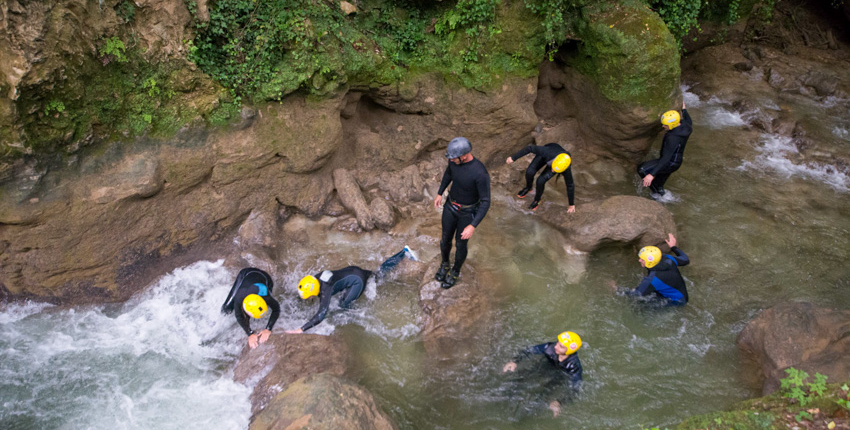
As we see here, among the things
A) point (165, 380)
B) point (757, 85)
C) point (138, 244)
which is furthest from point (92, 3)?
point (757, 85)

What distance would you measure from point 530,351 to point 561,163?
301cm

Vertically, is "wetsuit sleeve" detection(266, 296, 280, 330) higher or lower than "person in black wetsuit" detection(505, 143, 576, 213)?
lower

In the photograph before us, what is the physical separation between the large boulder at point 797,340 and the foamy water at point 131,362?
6.02m

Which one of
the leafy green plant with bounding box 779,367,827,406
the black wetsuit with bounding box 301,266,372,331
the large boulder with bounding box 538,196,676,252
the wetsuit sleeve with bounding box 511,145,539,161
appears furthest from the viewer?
the wetsuit sleeve with bounding box 511,145,539,161

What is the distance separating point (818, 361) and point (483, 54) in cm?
606

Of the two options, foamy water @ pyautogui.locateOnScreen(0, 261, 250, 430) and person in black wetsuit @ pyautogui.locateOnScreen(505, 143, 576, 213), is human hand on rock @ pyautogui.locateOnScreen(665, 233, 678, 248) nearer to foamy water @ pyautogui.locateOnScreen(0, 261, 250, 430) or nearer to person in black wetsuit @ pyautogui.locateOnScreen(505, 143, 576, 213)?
person in black wetsuit @ pyautogui.locateOnScreen(505, 143, 576, 213)

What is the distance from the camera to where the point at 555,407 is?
548cm

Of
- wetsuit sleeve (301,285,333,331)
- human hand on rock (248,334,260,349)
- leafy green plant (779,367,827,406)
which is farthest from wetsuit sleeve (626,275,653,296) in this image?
human hand on rock (248,334,260,349)

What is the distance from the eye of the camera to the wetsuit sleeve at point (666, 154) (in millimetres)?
7910

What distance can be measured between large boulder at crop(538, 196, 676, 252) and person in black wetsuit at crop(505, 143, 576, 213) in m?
0.36

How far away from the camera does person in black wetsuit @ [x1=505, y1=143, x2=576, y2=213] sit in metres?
7.44

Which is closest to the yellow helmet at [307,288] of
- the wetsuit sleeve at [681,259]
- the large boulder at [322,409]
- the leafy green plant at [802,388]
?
the large boulder at [322,409]

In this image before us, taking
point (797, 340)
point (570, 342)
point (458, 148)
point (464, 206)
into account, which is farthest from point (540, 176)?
point (797, 340)

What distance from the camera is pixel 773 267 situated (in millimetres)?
7230
